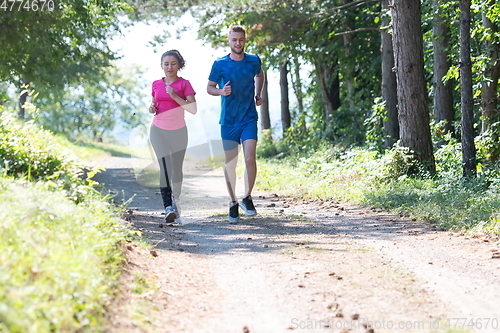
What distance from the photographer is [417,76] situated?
41.2 ft

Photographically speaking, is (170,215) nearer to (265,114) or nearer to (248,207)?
(248,207)

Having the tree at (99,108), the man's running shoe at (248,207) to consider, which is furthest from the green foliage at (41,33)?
the tree at (99,108)

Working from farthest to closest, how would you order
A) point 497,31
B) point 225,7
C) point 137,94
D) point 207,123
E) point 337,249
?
point 137,94 < point 225,7 < point 497,31 < point 207,123 < point 337,249

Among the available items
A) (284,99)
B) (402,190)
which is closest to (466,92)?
(402,190)

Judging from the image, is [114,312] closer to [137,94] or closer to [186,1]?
[186,1]

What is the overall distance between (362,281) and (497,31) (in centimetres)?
1022

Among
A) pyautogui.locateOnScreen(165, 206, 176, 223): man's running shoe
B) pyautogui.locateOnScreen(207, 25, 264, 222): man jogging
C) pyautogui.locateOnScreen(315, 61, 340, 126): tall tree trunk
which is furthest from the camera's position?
pyautogui.locateOnScreen(315, 61, 340, 126): tall tree trunk

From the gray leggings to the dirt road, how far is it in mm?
739

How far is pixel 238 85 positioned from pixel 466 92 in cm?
519

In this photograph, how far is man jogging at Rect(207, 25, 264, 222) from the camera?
27.5 feet

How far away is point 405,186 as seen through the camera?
11.3 metres

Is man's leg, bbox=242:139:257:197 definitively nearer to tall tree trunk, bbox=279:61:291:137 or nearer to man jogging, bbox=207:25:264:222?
man jogging, bbox=207:25:264:222

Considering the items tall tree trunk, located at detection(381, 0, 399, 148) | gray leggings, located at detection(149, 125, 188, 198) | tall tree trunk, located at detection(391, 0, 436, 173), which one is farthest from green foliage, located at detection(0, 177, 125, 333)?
tall tree trunk, located at detection(381, 0, 399, 148)

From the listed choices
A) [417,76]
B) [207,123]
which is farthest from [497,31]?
[207,123]
